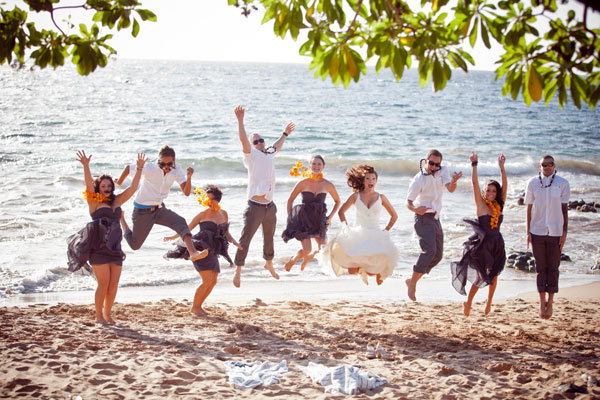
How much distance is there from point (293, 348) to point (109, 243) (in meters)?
2.31

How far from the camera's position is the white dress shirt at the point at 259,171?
810cm

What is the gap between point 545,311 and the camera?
773 cm

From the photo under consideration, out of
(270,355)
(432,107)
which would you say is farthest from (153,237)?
(432,107)

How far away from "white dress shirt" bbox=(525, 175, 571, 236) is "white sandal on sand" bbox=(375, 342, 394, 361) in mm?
2682

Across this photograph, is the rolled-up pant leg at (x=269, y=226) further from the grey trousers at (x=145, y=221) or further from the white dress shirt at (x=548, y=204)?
the white dress shirt at (x=548, y=204)

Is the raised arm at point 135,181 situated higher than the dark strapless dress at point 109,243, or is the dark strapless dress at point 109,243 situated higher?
the raised arm at point 135,181

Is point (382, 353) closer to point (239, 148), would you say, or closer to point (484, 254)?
point (484, 254)

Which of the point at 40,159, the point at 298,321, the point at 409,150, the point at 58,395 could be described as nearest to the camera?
the point at 58,395

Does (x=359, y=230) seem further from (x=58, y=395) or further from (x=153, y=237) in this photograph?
(x=153, y=237)

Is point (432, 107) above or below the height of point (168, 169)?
above

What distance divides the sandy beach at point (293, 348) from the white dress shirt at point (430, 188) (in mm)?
1480

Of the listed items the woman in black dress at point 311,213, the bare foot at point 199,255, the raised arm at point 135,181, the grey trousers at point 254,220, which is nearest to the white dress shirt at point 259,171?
the grey trousers at point 254,220

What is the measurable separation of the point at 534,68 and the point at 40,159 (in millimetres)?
22503

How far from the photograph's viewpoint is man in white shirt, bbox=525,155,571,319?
24.5 ft
